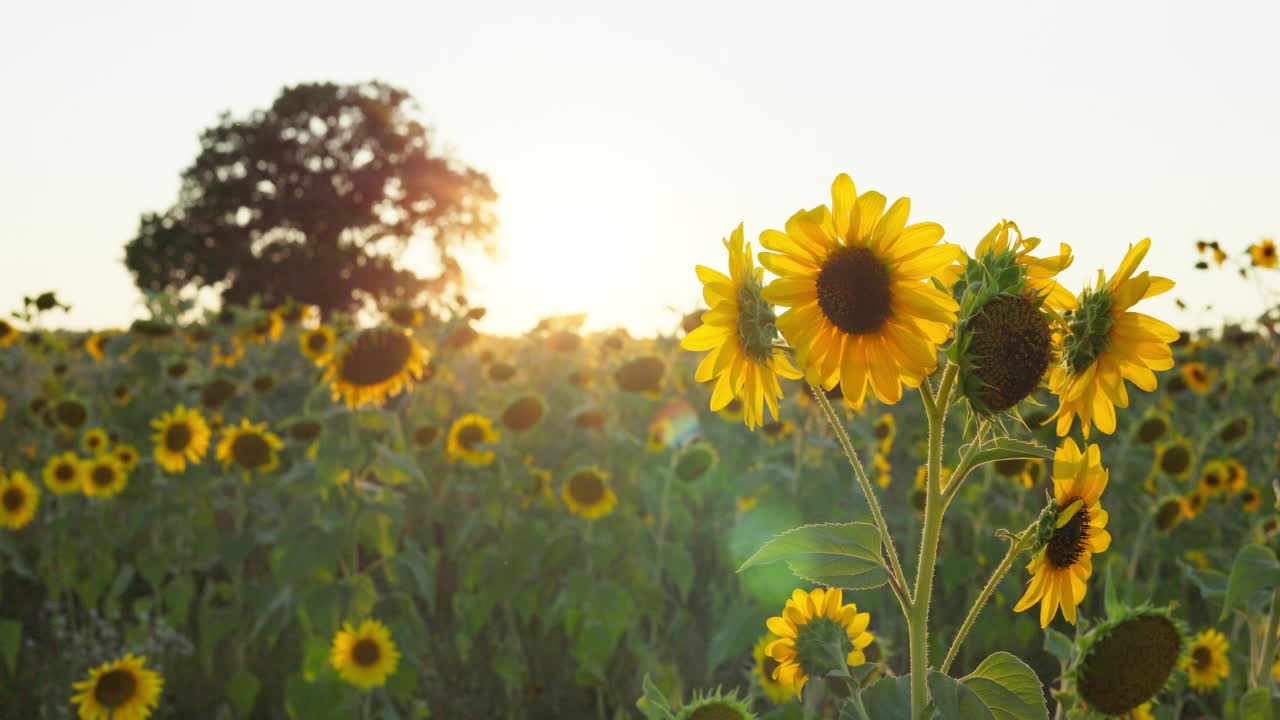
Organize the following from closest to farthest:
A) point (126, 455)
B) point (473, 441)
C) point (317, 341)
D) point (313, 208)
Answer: point (473, 441) < point (126, 455) < point (317, 341) < point (313, 208)

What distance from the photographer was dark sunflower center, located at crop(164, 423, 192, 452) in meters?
5.17

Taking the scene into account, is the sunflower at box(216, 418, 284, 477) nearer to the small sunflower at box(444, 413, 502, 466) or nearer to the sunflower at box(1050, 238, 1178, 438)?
the small sunflower at box(444, 413, 502, 466)

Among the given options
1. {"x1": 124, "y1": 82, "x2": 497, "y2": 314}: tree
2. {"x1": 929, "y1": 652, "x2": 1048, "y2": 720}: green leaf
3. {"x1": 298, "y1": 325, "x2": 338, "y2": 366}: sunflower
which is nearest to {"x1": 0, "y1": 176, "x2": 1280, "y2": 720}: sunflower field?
{"x1": 929, "y1": 652, "x2": 1048, "y2": 720}: green leaf

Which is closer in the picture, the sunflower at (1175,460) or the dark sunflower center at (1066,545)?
the dark sunflower center at (1066,545)

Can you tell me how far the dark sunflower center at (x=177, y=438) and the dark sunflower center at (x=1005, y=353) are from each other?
16.6ft

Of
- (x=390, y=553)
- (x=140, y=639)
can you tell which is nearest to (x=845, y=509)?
(x=390, y=553)

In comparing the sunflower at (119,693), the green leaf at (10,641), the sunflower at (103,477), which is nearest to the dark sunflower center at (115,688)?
the sunflower at (119,693)

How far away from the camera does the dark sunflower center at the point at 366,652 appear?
327 centimetres

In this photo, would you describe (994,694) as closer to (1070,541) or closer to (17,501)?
(1070,541)

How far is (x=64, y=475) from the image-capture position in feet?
17.3

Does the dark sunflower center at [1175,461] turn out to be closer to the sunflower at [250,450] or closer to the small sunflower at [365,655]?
the small sunflower at [365,655]

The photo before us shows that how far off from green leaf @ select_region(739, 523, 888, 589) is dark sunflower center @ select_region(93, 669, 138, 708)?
11.0 feet

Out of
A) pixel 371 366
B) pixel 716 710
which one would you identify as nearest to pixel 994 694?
pixel 716 710

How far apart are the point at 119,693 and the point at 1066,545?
11.7 feet
